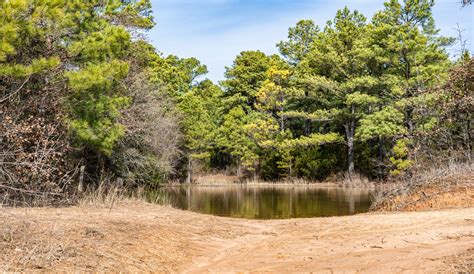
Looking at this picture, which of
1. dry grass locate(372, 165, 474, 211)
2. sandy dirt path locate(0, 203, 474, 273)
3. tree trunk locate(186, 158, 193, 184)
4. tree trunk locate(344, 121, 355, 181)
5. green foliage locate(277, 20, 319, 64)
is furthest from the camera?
green foliage locate(277, 20, 319, 64)

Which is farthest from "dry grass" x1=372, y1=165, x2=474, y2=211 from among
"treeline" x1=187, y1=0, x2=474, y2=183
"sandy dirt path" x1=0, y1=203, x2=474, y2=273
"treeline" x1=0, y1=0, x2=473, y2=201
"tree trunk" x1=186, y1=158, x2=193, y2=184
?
"tree trunk" x1=186, y1=158, x2=193, y2=184

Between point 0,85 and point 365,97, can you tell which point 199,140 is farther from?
point 0,85

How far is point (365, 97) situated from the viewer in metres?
34.3

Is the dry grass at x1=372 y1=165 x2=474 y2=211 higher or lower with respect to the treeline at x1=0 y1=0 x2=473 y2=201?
lower

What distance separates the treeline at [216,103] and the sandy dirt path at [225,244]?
216 cm

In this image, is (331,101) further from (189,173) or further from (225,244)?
(225,244)

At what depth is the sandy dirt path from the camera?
6457mm

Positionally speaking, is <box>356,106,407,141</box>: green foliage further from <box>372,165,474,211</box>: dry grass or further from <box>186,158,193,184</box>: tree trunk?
<box>372,165,474,211</box>: dry grass

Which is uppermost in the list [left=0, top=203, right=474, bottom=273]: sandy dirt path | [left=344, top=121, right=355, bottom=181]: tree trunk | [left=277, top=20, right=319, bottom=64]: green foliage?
[left=277, top=20, right=319, bottom=64]: green foliage

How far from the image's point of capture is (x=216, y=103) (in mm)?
50281

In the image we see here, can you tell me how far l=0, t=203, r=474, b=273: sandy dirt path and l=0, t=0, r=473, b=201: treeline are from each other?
2161mm

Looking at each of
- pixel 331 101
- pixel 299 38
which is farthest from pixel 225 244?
pixel 299 38

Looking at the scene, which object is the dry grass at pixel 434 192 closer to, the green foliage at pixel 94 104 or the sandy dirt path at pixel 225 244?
the sandy dirt path at pixel 225 244

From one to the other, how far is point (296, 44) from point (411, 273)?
4338cm
